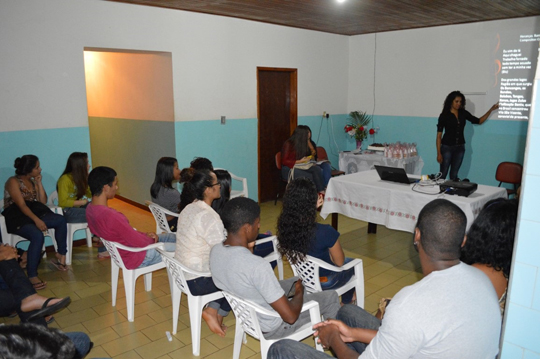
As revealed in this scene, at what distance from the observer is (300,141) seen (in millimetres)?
5996

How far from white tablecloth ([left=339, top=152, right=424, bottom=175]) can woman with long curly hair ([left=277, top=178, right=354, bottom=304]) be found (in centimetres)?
383

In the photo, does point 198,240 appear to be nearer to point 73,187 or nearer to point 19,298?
point 19,298

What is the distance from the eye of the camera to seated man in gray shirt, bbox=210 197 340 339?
201 cm

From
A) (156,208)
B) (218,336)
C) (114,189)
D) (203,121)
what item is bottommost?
(218,336)

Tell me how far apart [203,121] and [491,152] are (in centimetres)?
435

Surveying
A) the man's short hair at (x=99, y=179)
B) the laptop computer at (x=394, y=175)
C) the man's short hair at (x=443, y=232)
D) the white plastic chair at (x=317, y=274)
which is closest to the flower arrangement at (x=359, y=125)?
the laptop computer at (x=394, y=175)

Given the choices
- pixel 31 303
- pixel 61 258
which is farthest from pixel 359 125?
pixel 31 303

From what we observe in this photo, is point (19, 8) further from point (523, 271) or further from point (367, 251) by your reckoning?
point (523, 271)

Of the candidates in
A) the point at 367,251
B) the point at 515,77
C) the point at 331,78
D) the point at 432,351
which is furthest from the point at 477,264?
the point at 331,78

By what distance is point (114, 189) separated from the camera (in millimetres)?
3385

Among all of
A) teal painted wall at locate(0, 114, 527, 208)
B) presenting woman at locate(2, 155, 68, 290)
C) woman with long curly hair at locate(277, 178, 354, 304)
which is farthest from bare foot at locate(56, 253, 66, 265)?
woman with long curly hair at locate(277, 178, 354, 304)

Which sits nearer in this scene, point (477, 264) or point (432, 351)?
point (432, 351)

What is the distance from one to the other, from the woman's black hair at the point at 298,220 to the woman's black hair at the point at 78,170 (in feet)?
8.75

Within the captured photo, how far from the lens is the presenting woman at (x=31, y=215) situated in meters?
3.71
